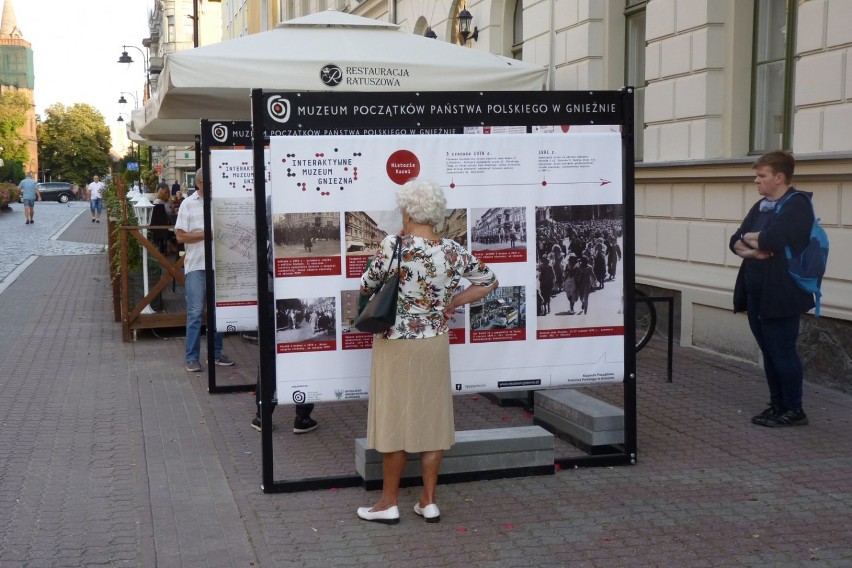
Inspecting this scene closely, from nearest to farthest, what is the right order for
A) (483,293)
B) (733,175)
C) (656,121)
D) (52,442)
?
1. (483,293)
2. (52,442)
3. (733,175)
4. (656,121)

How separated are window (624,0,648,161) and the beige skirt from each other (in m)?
7.28

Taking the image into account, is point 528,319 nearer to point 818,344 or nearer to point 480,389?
point 480,389

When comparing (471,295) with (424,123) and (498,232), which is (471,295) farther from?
(424,123)

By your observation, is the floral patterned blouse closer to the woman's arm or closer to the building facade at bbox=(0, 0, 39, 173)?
the woman's arm

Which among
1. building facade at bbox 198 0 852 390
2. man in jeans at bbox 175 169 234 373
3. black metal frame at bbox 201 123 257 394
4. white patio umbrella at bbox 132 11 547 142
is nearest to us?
building facade at bbox 198 0 852 390

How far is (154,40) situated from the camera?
90.2 m

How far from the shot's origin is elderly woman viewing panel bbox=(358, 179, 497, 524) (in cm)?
488

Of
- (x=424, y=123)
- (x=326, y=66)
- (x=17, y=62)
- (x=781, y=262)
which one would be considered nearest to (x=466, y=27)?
(x=326, y=66)

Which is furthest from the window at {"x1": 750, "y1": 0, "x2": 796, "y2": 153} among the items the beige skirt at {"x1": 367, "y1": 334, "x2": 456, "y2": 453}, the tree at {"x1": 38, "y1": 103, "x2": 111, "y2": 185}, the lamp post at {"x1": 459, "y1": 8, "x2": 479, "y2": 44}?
the tree at {"x1": 38, "y1": 103, "x2": 111, "y2": 185}

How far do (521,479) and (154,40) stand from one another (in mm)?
90904

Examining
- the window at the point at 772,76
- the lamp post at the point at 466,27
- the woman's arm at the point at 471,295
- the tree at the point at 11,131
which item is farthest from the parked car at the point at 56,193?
the woman's arm at the point at 471,295

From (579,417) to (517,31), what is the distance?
10279mm

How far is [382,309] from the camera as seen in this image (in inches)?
188

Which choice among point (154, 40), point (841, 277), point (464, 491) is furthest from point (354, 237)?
point (154, 40)
